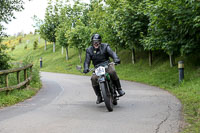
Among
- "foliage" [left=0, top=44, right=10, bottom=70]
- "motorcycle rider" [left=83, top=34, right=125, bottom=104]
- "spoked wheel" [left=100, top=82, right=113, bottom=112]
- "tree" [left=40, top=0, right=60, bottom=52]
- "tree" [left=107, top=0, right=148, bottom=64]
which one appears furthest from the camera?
"tree" [left=40, top=0, right=60, bottom=52]

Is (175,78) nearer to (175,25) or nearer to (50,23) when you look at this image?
(175,25)

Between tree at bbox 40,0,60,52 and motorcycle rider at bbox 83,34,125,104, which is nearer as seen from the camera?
motorcycle rider at bbox 83,34,125,104

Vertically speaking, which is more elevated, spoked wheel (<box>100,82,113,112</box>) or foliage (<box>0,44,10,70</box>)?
foliage (<box>0,44,10,70</box>)

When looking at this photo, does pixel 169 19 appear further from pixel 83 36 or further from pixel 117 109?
pixel 83 36

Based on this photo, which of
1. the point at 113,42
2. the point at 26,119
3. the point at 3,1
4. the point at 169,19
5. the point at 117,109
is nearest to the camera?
the point at 26,119

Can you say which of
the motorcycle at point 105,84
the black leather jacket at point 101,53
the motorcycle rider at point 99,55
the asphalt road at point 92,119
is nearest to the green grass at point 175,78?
the asphalt road at point 92,119

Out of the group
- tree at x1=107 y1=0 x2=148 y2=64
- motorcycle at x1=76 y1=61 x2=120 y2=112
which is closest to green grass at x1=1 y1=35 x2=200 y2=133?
motorcycle at x1=76 y1=61 x2=120 y2=112

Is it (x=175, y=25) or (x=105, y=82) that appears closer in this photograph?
(x=105, y=82)

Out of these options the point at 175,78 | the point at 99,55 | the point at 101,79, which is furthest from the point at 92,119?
the point at 175,78

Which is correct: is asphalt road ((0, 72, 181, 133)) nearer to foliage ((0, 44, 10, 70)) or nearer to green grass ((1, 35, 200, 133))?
green grass ((1, 35, 200, 133))

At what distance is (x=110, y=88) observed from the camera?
7113mm

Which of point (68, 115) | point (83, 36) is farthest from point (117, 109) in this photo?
point (83, 36)

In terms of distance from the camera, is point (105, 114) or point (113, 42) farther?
point (113, 42)

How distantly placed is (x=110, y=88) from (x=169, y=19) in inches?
260
